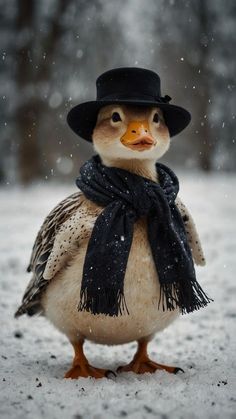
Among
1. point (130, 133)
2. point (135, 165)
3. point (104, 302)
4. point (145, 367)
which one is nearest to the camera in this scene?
point (104, 302)

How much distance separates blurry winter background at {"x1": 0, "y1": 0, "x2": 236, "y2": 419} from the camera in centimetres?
205

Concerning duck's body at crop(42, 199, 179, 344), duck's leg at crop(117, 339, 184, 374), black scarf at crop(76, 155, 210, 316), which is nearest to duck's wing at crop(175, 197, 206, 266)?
black scarf at crop(76, 155, 210, 316)

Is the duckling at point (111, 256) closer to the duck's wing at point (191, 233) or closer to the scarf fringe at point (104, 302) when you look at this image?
the scarf fringe at point (104, 302)

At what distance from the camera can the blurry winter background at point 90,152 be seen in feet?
6.72

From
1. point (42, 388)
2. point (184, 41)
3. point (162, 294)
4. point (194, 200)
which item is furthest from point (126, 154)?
point (184, 41)

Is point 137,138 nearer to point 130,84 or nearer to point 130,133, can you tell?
point 130,133

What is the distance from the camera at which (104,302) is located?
82.2 inches

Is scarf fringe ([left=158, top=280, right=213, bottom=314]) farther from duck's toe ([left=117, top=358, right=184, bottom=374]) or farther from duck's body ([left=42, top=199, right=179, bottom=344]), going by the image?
duck's toe ([left=117, top=358, right=184, bottom=374])

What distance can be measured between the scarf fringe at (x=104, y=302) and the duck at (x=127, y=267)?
0.22 ft

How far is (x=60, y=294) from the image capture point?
7.54 feet

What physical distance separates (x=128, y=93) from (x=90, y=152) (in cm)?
1252

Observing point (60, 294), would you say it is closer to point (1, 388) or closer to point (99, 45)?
point (1, 388)

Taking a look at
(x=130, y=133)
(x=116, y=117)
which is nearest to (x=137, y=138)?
(x=130, y=133)

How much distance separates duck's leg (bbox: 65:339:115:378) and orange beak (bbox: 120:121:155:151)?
103 cm
